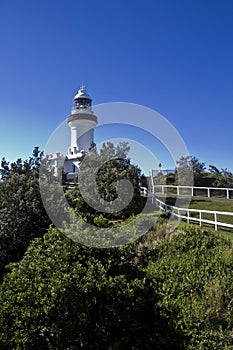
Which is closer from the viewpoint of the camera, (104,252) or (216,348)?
(216,348)

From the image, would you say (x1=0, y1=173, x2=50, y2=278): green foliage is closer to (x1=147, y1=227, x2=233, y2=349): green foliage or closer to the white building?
(x1=147, y1=227, x2=233, y2=349): green foliage

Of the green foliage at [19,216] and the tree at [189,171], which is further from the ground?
the tree at [189,171]

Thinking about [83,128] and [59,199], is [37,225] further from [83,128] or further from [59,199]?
[83,128]

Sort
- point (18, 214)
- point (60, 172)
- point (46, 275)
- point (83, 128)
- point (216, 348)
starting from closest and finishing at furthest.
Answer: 1. point (216, 348)
2. point (46, 275)
3. point (18, 214)
4. point (60, 172)
5. point (83, 128)

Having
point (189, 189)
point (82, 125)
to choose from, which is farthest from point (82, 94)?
point (189, 189)

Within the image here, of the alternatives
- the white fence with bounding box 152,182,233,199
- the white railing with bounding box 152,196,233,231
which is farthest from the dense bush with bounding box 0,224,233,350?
the white fence with bounding box 152,182,233,199

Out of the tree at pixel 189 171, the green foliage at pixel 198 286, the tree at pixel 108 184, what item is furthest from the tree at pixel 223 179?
the green foliage at pixel 198 286

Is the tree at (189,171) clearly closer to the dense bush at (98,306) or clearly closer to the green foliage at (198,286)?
the green foliage at (198,286)

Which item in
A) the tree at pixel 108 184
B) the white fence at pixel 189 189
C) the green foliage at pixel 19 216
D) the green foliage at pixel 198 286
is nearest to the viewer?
the green foliage at pixel 198 286

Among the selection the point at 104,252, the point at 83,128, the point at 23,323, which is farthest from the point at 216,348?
the point at 83,128

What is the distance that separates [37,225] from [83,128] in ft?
81.6

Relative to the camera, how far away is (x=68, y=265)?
6047 mm

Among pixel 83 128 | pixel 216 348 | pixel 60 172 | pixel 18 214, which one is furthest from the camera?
pixel 83 128

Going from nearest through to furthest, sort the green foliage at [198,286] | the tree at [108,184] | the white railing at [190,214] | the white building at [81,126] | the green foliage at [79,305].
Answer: the green foliage at [79,305] → the green foliage at [198,286] → the white railing at [190,214] → the tree at [108,184] → the white building at [81,126]
